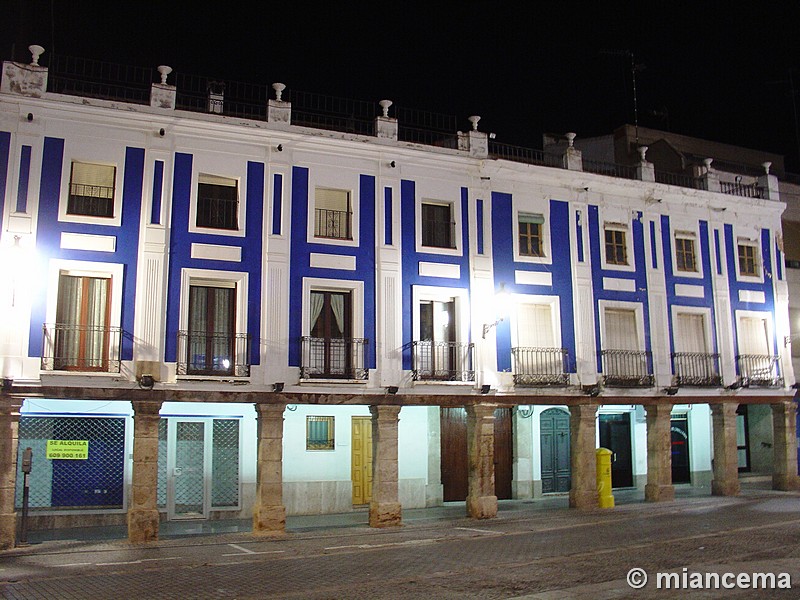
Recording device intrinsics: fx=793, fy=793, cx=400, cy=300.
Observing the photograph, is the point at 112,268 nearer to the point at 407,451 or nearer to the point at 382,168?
the point at 382,168

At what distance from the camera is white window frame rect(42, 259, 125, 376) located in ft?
56.3

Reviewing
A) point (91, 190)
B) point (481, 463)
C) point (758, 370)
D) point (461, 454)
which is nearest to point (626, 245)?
point (758, 370)

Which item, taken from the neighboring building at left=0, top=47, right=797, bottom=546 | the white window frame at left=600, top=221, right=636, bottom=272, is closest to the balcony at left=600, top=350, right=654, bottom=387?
the neighboring building at left=0, top=47, right=797, bottom=546

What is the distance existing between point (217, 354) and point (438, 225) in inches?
271

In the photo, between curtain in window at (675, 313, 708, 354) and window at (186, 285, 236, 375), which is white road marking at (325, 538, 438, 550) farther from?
curtain in window at (675, 313, 708, 354)

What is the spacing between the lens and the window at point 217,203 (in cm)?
1905

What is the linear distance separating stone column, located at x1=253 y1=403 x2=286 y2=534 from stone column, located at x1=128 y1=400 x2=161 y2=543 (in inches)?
88.8

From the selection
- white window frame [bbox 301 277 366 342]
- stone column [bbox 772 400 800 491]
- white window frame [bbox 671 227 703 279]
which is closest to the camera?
white window frame [bbox 301 277 366 342]

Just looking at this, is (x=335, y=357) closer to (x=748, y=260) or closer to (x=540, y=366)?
(x=540, y=366)

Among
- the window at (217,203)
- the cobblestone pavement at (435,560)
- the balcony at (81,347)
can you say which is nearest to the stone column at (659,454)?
the cobblestone pavement at (435,560)

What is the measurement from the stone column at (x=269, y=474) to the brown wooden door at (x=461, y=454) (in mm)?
6474

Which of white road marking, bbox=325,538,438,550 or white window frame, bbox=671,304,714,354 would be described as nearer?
white road marking, bbox=325,538,438,550

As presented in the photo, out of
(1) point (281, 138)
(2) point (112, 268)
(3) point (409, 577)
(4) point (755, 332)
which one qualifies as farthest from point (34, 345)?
(4) point (755, 332)

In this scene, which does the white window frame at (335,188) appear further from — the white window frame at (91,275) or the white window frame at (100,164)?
the white window frame at (91,275)
